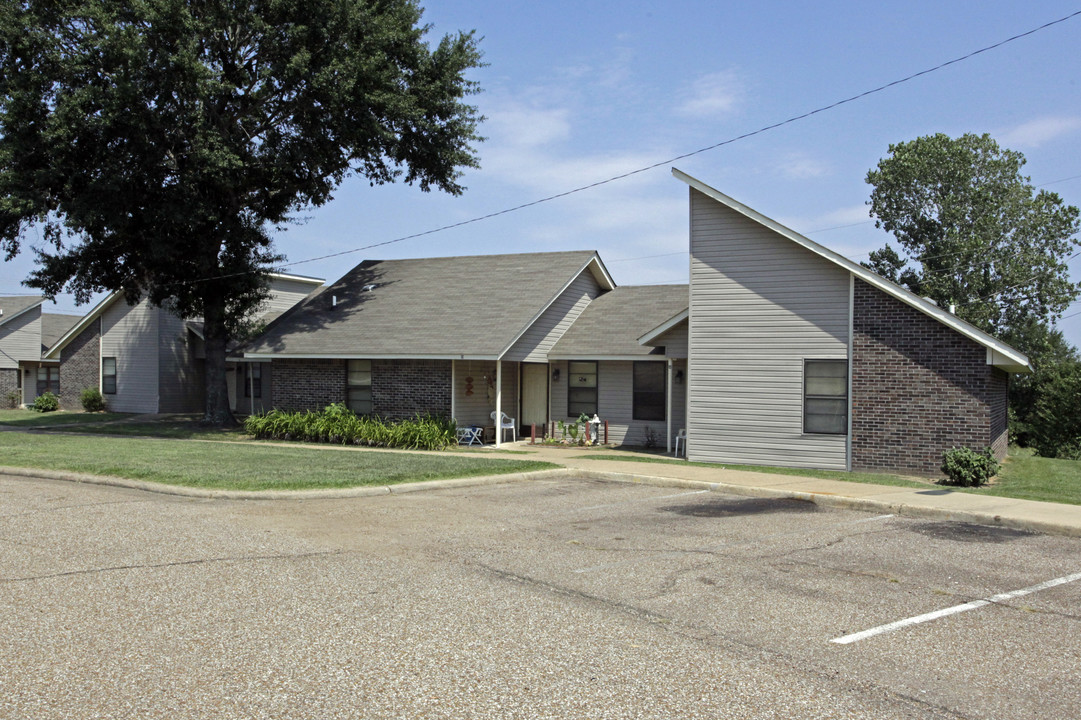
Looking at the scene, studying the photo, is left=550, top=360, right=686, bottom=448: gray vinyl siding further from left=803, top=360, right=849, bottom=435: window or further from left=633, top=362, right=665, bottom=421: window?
left=803, top=360, right=849, bottom=435: window

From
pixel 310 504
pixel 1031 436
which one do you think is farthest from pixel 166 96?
pixel 1031 436

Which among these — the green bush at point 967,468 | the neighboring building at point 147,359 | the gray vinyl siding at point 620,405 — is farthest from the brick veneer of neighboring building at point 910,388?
the neighboring building at point 147,359

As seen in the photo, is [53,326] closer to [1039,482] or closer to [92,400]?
[92,400]

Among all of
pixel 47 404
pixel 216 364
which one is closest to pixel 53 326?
pixel 47 404

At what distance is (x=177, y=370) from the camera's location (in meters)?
34.7

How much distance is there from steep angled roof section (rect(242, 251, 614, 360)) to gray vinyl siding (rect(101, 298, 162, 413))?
876 cm

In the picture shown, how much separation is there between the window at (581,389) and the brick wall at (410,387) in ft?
11.9

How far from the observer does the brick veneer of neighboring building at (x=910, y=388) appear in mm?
17156

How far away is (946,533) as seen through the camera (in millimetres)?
11180

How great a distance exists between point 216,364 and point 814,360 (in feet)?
62.2

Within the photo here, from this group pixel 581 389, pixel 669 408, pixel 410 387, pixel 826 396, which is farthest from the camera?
pixel 581 389

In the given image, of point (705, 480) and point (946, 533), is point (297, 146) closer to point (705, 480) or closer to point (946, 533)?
point (705, 480)

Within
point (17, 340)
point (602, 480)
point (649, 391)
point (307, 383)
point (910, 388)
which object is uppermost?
point (17, 340)

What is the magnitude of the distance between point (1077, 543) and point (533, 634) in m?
7.79
